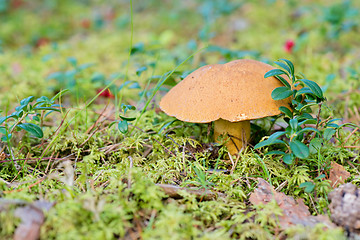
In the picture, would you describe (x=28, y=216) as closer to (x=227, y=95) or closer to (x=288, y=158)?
(x=227, y=95)

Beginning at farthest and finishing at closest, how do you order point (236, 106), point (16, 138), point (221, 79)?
point (16, 138) < point (221, 79) < point (236, 106)

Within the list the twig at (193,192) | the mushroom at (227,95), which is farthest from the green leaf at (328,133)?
the twig at (193,192)

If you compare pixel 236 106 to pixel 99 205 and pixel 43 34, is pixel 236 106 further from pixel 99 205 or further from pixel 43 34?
pixel 43 34

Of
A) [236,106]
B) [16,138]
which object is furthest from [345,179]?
[16,138]

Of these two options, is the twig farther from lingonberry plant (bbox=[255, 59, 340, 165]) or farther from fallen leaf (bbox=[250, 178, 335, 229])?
lingonberry plant (bbox=[255, 59, 340, 165])

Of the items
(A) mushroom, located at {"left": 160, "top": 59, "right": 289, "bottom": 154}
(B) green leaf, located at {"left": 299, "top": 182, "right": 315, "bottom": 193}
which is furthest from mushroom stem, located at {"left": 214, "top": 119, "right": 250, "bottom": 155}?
(B) green leaf, located at {"left": 299, "top": 182, "right": 315, "bottom": 193}

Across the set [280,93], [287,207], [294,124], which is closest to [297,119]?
[294,124]
